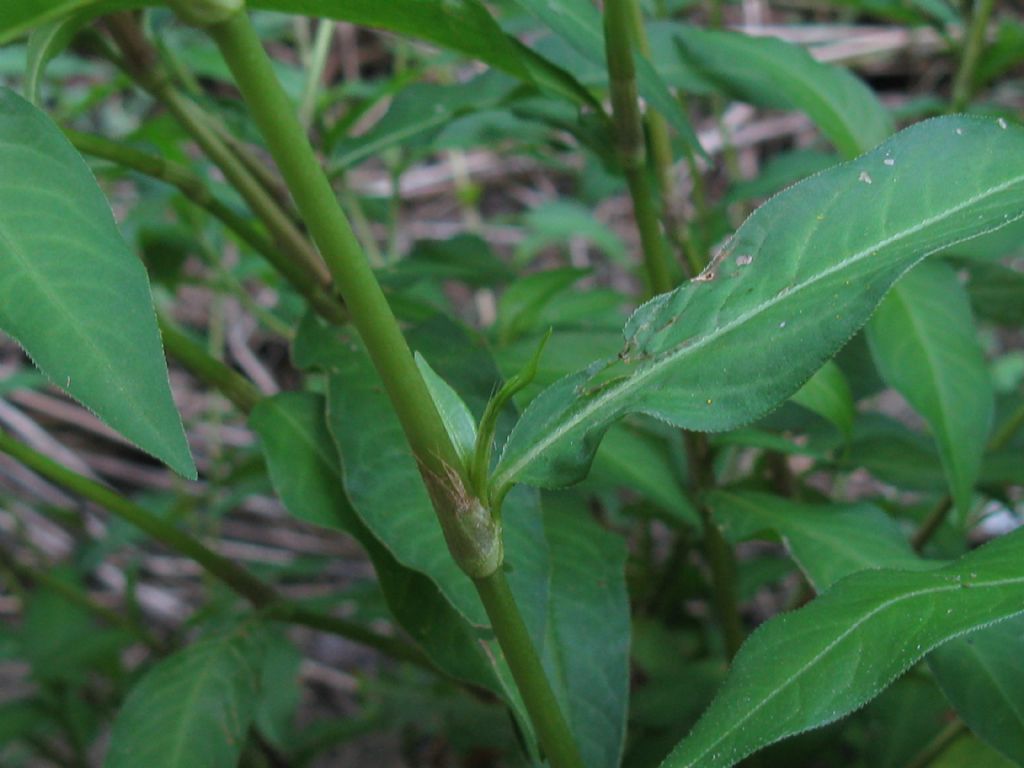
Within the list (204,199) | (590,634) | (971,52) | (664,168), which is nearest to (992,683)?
(590,634)

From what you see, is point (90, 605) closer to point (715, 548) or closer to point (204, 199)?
point (204, 199)

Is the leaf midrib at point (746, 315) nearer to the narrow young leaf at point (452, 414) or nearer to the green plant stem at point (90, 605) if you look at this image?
the narrow young leaf at point (452, 414)

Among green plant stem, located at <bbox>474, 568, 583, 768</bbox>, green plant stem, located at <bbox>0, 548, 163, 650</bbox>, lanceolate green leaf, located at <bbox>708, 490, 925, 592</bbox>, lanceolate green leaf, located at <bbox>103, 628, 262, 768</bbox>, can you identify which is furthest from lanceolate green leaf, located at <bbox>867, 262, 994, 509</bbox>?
green plant stem, located at <bbox>0, 548, 163, 650</bbox>

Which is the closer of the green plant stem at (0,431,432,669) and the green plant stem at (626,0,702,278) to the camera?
the green plant stem at (0,431,432,669)

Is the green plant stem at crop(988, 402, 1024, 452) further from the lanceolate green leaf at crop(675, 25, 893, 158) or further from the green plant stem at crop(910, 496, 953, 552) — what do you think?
the lanceolate green leaf at crop(675, 25, 893, 158)

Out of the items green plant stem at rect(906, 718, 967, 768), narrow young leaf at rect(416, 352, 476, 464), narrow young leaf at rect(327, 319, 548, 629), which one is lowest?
green plant stem at rect(906, 718, 967, 768)

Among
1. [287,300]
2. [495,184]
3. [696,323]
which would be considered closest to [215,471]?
[287,300]
